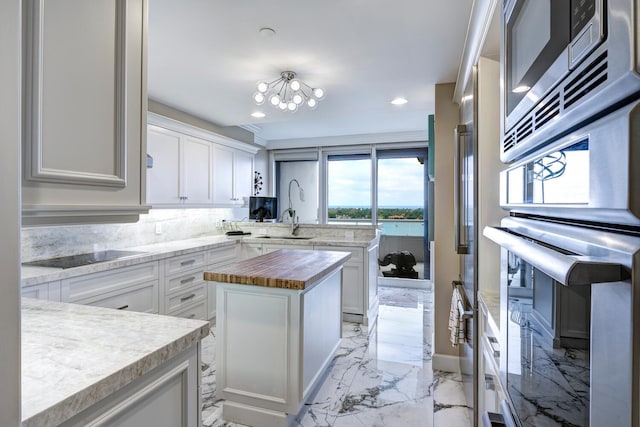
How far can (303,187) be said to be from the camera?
6297 mm

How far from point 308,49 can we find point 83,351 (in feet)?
7.24

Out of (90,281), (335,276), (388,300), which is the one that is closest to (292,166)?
A: (388,300)

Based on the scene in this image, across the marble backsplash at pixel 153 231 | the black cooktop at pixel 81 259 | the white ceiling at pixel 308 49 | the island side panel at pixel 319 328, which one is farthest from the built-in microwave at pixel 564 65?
the black cooktop at pixel 81 259

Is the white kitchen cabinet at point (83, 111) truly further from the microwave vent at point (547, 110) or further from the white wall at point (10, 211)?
the microwave vent at point (547, 110)

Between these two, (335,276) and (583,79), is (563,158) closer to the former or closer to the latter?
(583,79)

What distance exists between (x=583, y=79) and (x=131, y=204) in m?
1.09

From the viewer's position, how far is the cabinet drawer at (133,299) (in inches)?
98.3

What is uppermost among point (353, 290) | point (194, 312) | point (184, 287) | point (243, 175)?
point (243, 175)

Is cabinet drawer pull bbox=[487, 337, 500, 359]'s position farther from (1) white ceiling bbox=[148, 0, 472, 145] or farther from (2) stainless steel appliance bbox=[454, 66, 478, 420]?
(1) white ceiling bbox=[148, 0, 472, 145]

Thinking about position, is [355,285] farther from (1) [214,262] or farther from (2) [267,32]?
(2) [267,32]

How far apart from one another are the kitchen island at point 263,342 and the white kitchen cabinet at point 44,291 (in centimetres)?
110

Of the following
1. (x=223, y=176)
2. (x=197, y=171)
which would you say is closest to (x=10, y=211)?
(x=197, y=171)

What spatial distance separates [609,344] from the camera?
389mm

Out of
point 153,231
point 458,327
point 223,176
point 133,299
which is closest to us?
point 458,327
